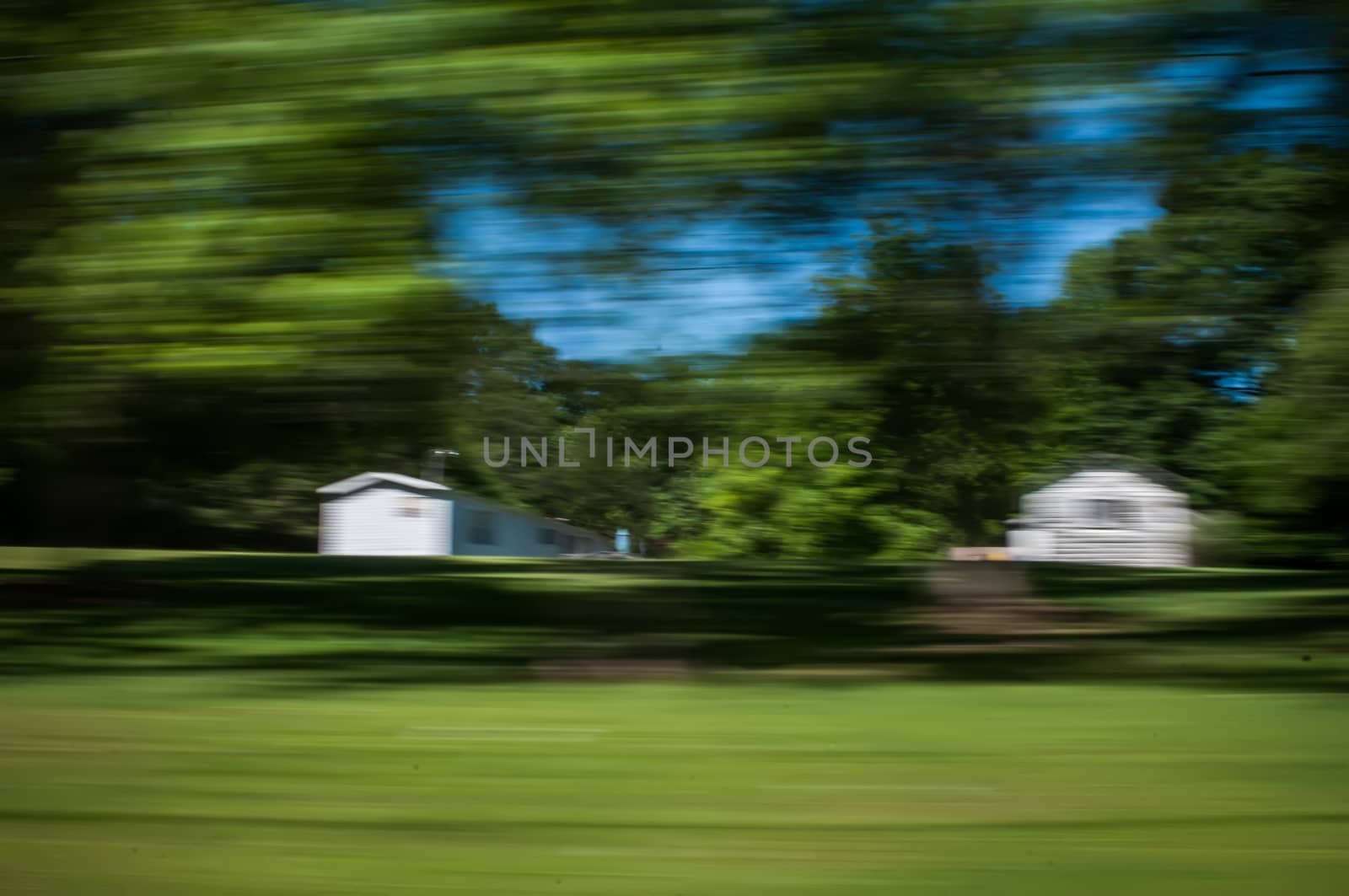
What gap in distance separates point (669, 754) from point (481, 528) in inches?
1024

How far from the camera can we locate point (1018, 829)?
4066mm

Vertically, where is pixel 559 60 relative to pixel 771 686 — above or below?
above

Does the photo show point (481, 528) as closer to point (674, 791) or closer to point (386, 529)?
point (386, 529)

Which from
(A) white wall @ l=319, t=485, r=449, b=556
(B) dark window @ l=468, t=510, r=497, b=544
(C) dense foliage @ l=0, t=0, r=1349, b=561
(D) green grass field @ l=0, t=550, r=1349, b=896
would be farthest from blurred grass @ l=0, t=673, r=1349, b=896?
(A) white wall @ l=319, t=485, r=449, b=556

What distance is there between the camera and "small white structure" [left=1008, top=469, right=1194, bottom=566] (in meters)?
9.76

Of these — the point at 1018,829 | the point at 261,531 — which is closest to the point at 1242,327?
the point at 1018,829

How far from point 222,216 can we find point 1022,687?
4847 millimetres

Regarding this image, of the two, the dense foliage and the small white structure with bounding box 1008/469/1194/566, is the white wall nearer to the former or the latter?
the small white structure with bounding box 1008/469/1194/566

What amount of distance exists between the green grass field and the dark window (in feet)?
63.0

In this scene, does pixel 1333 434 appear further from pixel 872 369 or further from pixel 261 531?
pixel 261 531

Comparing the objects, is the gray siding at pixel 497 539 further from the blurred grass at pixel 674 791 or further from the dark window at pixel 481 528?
the blurred grass at pixel 674 791

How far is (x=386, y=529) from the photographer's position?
30625 millimetres

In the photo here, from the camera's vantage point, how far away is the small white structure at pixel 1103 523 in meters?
9.76

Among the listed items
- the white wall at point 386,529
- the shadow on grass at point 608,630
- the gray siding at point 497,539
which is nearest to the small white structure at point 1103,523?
the shadow on grass at point 608,630
